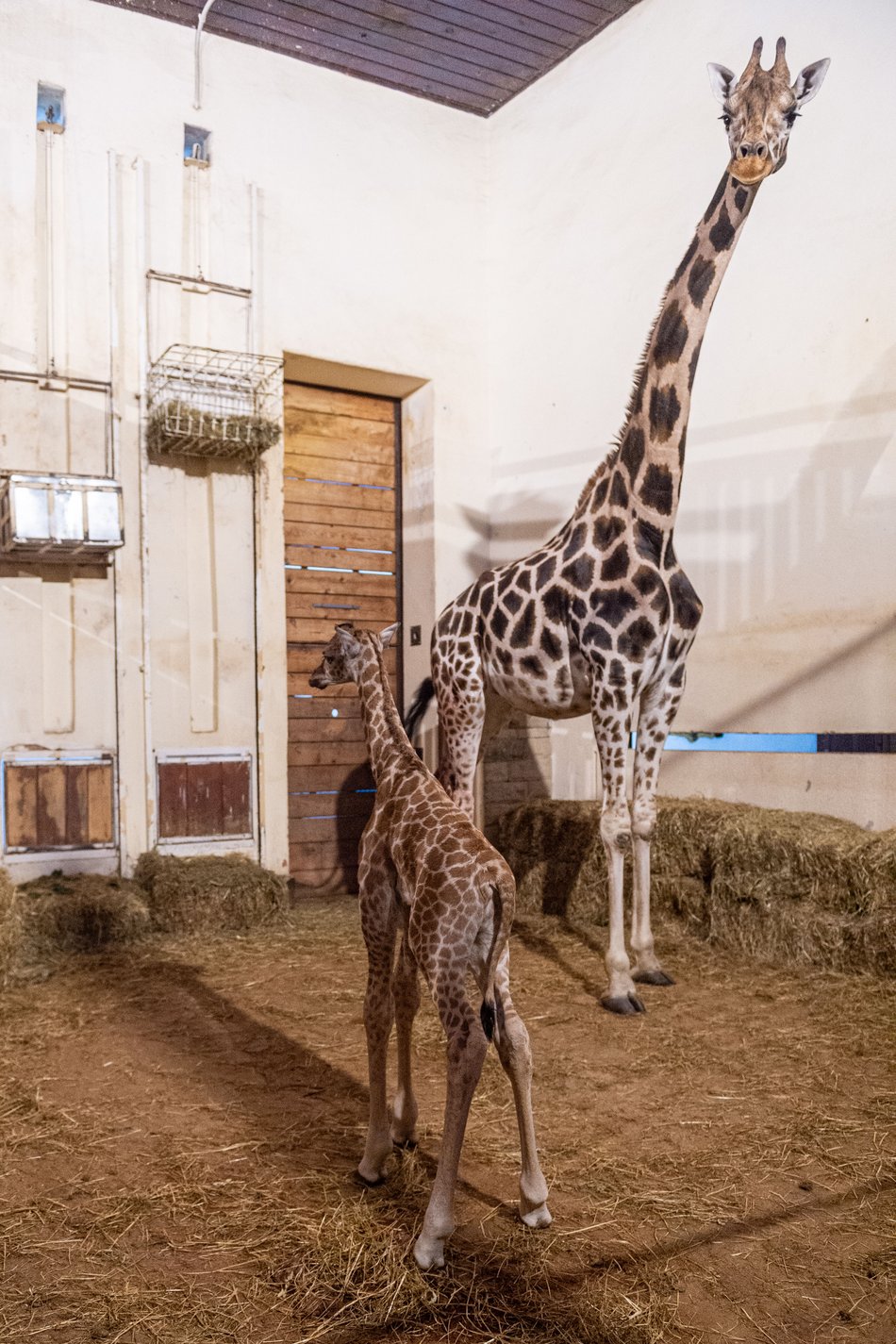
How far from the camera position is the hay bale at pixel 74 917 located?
4820 mm

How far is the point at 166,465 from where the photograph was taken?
232 inches

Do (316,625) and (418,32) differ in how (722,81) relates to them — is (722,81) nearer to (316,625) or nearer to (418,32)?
(418,32)

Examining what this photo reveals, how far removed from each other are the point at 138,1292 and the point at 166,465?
467 cm

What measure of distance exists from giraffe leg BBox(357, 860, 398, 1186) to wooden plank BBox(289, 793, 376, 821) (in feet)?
12.9

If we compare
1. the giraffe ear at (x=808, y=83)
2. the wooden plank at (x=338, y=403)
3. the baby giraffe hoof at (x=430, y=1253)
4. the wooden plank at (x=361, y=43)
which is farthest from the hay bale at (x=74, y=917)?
the wooden plank at (x=361, y=43)

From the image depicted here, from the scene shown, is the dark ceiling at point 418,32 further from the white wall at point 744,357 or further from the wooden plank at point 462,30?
the white wall at point 744,357

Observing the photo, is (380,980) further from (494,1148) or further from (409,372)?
(409,372)

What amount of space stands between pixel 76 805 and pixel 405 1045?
11.1 ft

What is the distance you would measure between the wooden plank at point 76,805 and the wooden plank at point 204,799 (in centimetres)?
58

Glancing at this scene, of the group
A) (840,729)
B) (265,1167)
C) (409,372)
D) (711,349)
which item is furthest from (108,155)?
(265,1167)

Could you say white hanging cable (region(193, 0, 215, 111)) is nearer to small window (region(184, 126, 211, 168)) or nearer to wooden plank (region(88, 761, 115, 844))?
small window (region(184, 126, 211, 168))

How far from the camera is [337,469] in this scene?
682 centimetres

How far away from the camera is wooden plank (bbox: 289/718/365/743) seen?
21.4ft

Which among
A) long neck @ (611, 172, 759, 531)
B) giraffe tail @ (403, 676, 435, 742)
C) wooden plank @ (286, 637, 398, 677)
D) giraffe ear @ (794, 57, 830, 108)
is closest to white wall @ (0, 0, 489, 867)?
wooden plank @ (286, 637, 398, 677)
